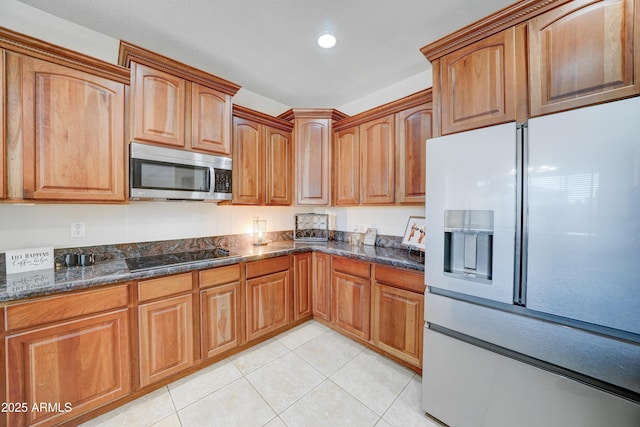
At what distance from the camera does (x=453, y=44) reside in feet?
4.77

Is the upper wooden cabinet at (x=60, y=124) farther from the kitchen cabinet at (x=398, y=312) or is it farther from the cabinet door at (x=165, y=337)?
the kitchen cabinet at (x=398, y=312)

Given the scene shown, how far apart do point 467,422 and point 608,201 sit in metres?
1.34

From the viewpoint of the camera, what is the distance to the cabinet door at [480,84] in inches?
50.5

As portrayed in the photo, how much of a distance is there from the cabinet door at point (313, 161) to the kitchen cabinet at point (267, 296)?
779mm

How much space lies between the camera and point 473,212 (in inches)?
51.4

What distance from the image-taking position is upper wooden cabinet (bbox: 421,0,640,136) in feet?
3.37

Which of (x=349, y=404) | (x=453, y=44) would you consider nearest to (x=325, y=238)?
(x=349, y=404)

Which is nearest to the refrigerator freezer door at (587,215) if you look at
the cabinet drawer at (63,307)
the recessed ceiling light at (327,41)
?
the recessed ceiling light at (327,41)

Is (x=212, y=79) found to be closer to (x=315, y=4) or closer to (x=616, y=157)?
(x=315, y=4)

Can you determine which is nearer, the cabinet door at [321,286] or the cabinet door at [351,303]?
the cabinet door at [351,303]

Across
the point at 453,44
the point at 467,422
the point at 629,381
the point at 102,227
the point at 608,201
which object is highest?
the point at 453,44

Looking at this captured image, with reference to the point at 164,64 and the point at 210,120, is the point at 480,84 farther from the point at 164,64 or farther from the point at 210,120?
the point at 164,64

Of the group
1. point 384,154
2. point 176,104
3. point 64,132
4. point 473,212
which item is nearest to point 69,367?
point 64,132

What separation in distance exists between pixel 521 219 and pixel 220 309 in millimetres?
2155
